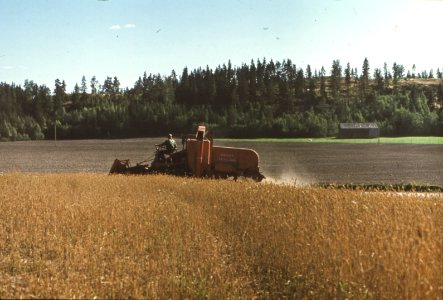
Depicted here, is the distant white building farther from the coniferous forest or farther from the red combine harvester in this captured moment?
the red combine harvester

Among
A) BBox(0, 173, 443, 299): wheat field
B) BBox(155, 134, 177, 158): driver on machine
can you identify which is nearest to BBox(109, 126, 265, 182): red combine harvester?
BBox(155, 134, 177, 158): driver on machine

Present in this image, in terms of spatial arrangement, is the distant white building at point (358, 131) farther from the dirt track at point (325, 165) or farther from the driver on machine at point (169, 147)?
the driver on machine at point (169, 147)

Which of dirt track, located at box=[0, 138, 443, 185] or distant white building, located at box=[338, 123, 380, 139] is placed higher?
distant white building, located at box=[338, 123, 380, 139]

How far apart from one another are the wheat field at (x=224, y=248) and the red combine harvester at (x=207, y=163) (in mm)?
8792

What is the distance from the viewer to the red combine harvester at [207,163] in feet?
75.3

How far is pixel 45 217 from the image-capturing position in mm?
11492

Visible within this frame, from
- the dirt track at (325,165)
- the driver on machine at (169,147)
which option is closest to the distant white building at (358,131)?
the dirt track at (325,165)

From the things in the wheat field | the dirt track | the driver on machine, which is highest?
the driver on machine

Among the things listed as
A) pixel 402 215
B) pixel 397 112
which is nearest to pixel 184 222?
pixel 402 215

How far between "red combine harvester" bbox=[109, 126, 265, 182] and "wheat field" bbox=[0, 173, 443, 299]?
8.79m

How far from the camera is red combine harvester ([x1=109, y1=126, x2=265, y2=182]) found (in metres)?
22.9

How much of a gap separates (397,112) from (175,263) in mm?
163880

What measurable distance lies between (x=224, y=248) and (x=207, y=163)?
1380 cm

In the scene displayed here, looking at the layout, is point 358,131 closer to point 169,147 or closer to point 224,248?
point 169,147
